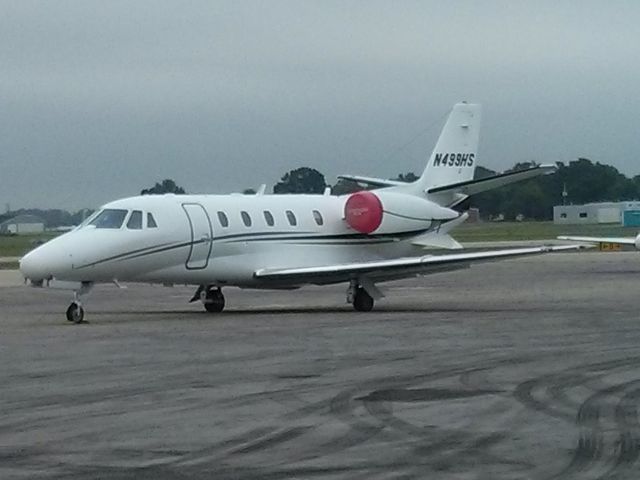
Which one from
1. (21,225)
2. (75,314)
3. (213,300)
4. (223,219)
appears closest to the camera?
(75,314)

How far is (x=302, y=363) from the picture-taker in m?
18.5

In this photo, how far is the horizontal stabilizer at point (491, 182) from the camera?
30.4m

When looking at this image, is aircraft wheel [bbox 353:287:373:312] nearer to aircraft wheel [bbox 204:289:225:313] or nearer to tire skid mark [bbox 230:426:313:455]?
aircraft wheel [bbox 204:289:225:313]

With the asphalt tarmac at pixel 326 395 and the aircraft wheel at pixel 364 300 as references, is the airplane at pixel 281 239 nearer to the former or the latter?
the aircraft wheel at pixel 364 300

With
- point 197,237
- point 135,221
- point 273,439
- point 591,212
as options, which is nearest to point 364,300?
point 197,237

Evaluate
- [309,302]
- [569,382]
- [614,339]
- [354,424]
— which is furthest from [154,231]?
[354,424]

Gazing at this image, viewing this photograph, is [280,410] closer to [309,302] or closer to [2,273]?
[309,302]

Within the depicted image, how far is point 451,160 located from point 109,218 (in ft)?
31.6

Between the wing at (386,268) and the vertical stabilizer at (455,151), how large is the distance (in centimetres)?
473

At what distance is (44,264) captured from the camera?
26.9 metres

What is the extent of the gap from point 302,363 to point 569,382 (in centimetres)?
375

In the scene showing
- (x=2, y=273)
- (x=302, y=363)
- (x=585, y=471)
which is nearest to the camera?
(x=585, y=471)

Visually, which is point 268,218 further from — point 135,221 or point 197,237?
point 135,221

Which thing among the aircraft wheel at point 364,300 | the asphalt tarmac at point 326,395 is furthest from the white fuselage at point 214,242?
the aircraft wheel at point 364,300
